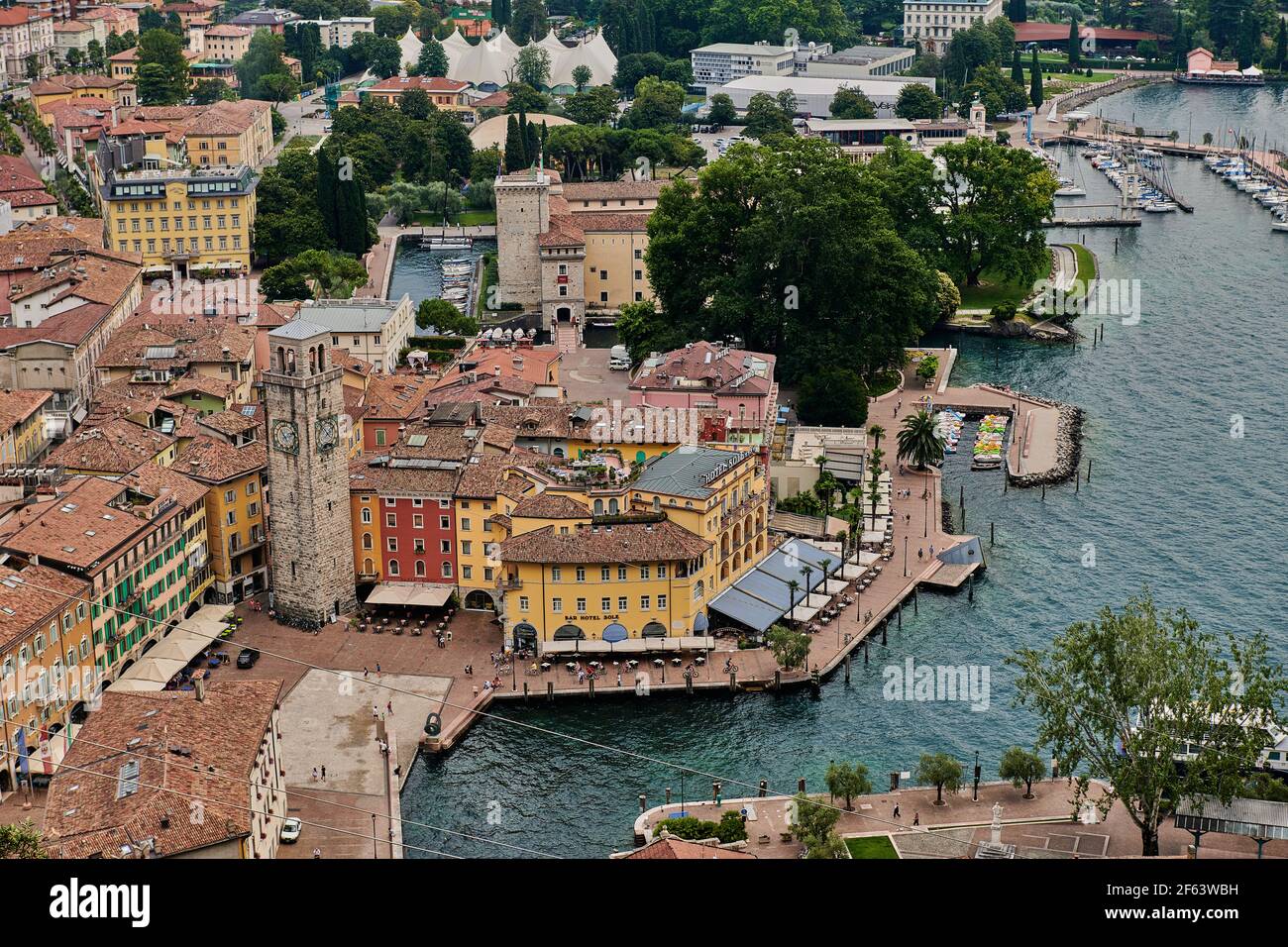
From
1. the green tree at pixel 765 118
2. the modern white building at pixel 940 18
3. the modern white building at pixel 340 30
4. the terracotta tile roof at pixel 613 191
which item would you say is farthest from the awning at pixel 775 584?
the modern white building at pixel 340 30

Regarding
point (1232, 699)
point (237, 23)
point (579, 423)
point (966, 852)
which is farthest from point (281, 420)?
point (237, 23)

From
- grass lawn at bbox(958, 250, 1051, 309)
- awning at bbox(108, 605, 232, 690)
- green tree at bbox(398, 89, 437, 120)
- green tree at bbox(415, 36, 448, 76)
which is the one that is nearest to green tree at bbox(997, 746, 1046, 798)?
awning at bbox(108, 605, 232, 690)

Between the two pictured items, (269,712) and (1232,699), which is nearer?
(1232,699)

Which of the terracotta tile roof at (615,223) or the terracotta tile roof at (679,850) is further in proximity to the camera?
the terracotta tile roof at (615,223)

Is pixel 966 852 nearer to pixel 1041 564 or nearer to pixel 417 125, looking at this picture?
pixel 1041 564

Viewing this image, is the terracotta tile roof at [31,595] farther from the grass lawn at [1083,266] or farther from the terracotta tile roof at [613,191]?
the grass lawn at [1083,266]

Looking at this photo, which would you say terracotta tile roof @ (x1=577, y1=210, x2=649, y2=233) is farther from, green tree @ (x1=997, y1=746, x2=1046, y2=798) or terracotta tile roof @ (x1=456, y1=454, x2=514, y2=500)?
green tree @ (x1=997, y1=746, x2=1046, y2=798)
